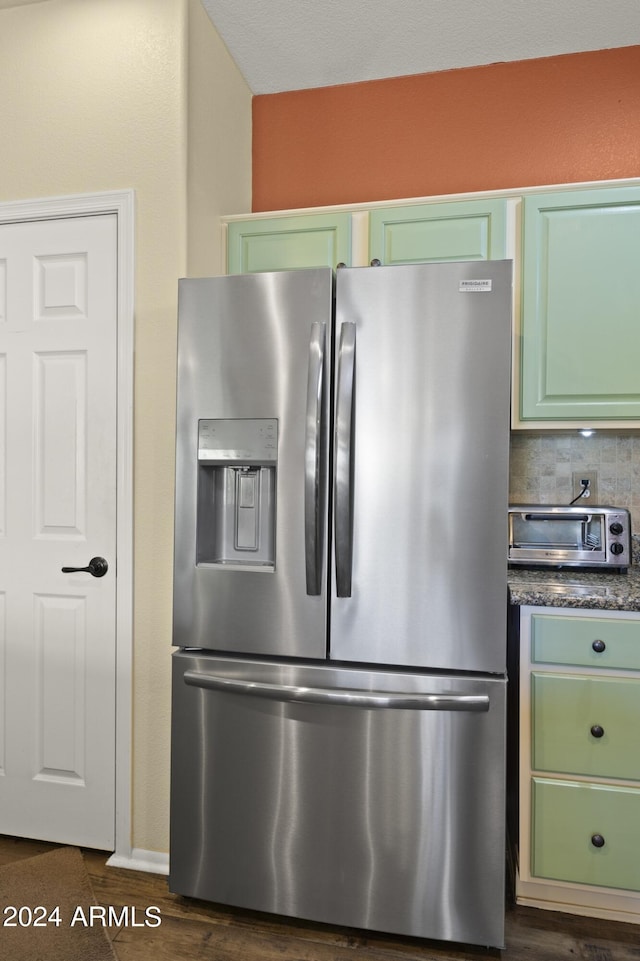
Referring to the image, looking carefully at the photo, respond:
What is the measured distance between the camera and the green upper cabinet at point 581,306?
213 centimetres

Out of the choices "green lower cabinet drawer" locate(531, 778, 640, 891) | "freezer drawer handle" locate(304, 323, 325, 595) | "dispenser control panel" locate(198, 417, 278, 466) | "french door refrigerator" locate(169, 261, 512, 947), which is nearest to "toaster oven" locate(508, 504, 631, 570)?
"french door refrigerator" locate(169, 261, 512, 947)

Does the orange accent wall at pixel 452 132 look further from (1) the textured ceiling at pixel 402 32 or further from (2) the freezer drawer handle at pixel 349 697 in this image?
(2) the freezer drawer handle at pixel 349 697

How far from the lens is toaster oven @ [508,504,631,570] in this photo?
2.17 meters

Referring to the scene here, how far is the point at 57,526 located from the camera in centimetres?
224

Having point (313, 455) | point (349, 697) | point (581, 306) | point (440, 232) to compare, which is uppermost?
point (440, 232)

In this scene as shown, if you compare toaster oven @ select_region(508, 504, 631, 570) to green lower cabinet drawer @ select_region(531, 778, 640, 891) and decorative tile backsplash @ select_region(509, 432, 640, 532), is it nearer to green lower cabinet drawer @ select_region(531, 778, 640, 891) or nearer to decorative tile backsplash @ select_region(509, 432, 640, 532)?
decorative tile backsplash @ select_region(509, 432, 640, 532)

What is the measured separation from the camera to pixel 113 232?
7.14 feet

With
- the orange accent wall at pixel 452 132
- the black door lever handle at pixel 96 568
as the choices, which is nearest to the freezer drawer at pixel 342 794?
the black door lever handle at pixel 96 568

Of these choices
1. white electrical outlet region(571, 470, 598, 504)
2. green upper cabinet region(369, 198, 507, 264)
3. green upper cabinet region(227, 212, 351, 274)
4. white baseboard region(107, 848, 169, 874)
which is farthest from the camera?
white electrical outlet region(571, 470, 598, 504)

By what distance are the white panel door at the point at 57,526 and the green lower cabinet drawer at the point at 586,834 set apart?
1.34 metres

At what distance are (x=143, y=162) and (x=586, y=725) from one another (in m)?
2.17

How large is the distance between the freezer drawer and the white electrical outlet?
103 cm

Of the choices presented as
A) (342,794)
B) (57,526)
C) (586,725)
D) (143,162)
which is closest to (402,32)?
(143,162)

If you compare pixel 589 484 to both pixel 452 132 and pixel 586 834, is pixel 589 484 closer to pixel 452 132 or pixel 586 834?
pixel 586 834
